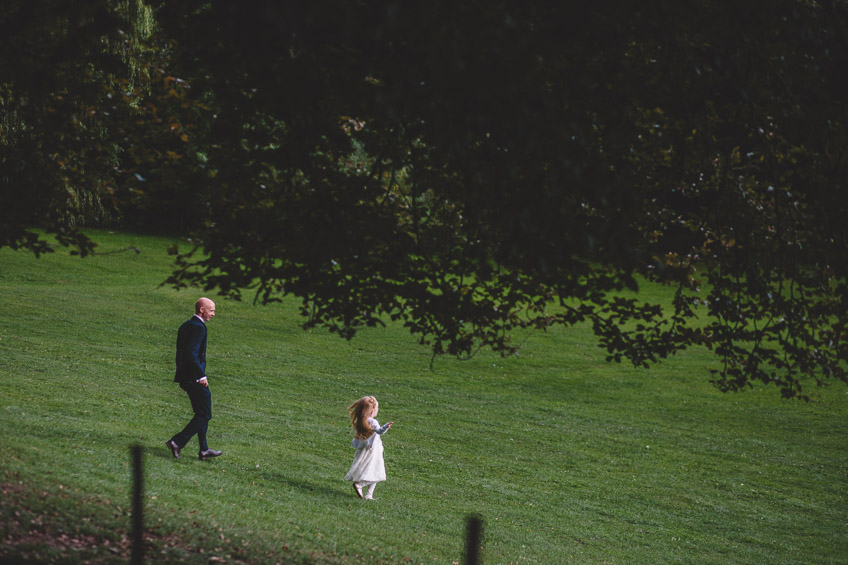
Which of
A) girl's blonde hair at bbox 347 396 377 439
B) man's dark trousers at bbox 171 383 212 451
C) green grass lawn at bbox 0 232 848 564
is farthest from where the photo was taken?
girl's blonde hair at bbox 347 396 377 439

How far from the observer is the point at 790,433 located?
21.2m

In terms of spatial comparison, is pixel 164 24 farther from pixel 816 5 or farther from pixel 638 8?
pixel 816 5

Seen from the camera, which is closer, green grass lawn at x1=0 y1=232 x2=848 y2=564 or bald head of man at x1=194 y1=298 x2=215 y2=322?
green grass lawn at x1=0 y1=232 x2=848 y2=564

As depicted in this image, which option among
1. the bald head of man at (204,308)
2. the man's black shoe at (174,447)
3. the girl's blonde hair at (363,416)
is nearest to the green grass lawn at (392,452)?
the man's black shoe at (174,447)

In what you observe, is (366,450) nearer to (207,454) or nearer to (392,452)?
(207,454)

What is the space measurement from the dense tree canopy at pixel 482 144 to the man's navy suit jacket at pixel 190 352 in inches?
99.7

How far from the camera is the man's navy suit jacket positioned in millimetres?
11328

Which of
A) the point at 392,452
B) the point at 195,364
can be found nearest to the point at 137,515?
the point at 195,364

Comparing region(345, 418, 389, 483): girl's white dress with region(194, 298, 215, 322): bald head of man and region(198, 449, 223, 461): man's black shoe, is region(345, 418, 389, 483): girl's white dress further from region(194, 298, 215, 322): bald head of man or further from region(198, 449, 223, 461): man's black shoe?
region(194, 298, 215, 322): bald head of man

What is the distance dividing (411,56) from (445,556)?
6.20 meters

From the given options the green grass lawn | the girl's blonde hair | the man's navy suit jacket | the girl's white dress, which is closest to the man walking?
the man's navy suit jacket

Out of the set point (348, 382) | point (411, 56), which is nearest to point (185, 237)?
point (411, 56)

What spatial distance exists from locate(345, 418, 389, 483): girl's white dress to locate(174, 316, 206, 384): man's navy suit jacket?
2.60 metres

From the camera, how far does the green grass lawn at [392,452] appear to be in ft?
29.6
